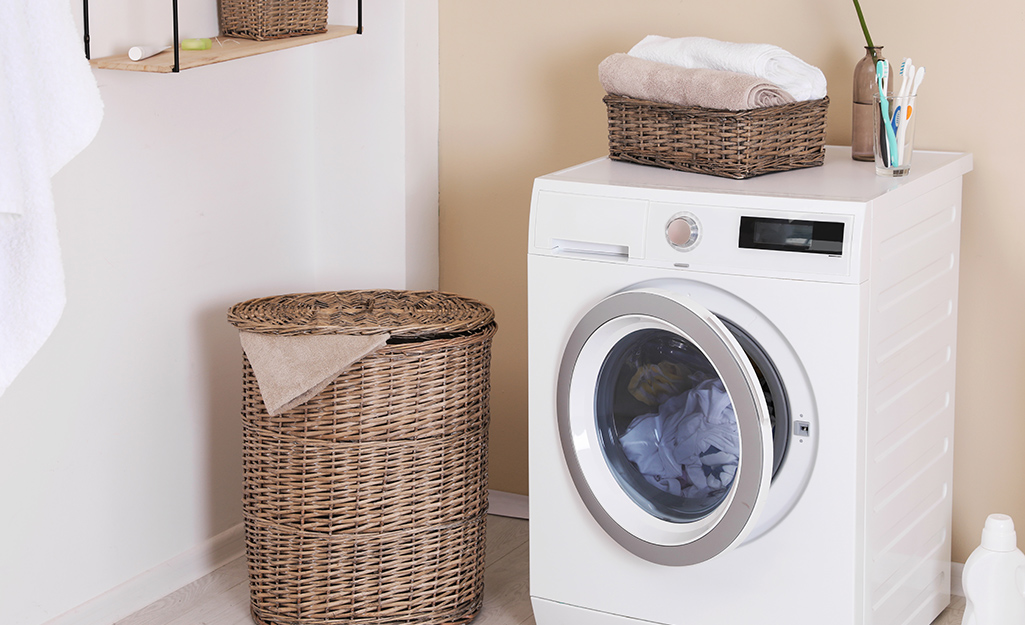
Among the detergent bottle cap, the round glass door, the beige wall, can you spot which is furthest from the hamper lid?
the detergent bottle cap

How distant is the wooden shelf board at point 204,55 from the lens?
185cm

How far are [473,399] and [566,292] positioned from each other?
293 mm

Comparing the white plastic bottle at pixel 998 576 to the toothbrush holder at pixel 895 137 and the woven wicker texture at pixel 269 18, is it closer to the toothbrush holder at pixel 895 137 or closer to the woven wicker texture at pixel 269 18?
the toothbrush holder at pixel 895 137

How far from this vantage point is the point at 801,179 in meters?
1.86

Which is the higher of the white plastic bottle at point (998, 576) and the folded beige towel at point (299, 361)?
the folded beige towel at point (299, 361)

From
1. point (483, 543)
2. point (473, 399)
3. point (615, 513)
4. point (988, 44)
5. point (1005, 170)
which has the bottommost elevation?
point (483, 543)

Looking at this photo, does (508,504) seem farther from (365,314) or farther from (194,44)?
(194,44)

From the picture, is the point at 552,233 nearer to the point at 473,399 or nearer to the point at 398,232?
the point at 473,399

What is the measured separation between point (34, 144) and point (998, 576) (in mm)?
1443

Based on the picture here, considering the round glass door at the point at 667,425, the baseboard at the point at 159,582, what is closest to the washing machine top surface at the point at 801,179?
the round glass door at the point at 667,425

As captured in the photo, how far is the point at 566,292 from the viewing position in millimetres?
1875

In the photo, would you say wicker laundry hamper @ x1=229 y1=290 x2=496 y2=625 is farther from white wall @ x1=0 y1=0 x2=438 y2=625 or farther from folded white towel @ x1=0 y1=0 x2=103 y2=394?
folded white towel @ x1=0 y1=0 x2=103 y2=394

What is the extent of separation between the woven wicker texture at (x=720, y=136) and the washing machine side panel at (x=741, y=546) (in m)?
0.25

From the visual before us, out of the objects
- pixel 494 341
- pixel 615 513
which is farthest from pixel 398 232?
pixel 615 513
